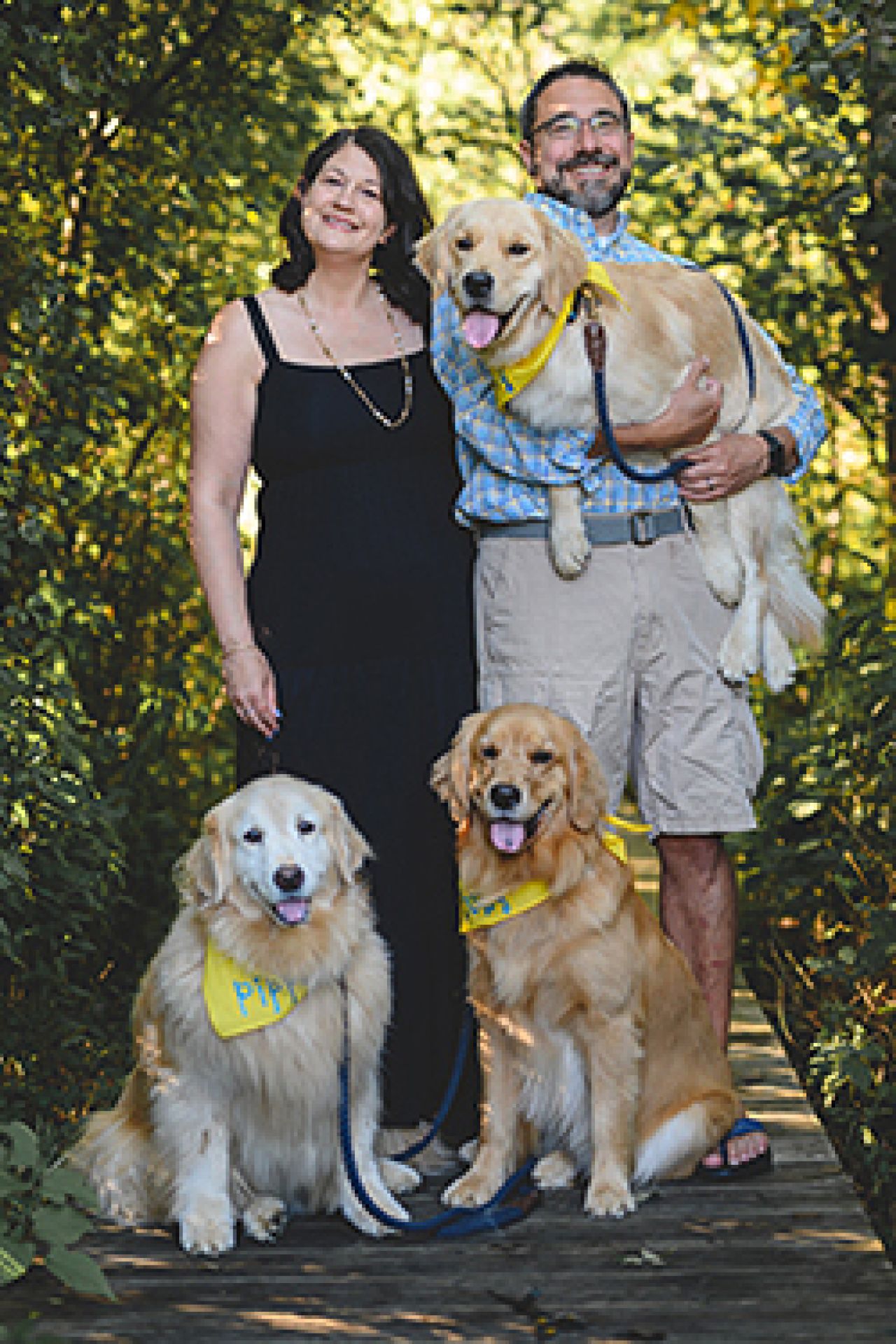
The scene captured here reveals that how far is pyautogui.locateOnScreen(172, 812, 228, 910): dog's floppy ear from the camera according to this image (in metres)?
3.03

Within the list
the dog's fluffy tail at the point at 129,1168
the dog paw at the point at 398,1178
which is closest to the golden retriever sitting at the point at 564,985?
the dog paw at the point at 398,1178

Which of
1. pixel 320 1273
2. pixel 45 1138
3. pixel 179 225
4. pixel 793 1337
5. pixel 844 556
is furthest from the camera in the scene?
pixel 844 556

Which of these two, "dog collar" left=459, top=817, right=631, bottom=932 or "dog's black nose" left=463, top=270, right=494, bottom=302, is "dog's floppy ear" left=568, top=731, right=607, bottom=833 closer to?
"dog collar" left=459, top=817, right=631, bottom=932

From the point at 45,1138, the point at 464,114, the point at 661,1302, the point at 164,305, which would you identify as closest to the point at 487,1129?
the point at 661,1302

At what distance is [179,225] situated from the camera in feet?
17.7

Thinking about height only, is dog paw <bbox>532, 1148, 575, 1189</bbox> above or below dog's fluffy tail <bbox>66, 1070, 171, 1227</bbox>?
below

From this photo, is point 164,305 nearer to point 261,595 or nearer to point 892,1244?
point 261,595

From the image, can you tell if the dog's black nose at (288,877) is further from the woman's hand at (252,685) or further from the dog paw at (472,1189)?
the dog paw at (472,1189)

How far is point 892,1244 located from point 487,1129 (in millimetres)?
1035

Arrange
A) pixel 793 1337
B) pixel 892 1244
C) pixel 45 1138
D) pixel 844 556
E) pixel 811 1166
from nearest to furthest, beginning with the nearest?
pixel 793 1337, pixel 45 1138, pixel 811 1166, pixel 892 1244, pixel 844 556

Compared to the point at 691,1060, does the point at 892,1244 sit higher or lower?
lower

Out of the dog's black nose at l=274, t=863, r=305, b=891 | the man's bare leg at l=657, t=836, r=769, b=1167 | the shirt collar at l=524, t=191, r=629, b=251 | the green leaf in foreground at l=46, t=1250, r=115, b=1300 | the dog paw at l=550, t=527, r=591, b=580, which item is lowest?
the green leaf in foreground at l=46, t=1250, r=115, b=1300

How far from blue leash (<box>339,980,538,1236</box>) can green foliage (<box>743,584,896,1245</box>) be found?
0.82 m

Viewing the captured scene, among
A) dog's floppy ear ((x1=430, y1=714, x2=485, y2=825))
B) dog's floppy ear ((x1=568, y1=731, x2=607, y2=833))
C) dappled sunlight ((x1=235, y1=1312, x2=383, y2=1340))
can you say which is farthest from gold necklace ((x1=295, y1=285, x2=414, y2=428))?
dappled sunlight ((x1=235, y1=1312, x2=383, y2=1340))
